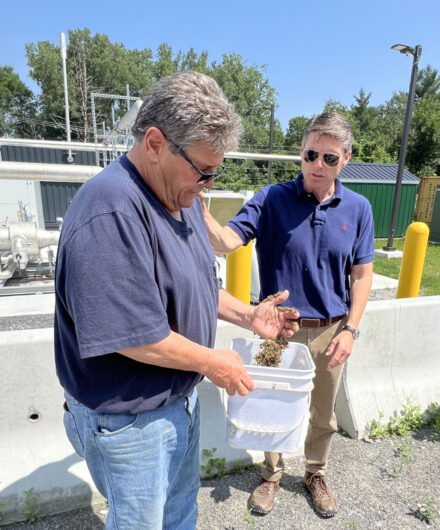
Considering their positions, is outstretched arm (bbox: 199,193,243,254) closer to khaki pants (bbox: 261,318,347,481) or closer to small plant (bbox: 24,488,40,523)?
khaki pants (bbox: 261,318,347,481)

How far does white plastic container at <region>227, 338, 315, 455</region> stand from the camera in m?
1.89

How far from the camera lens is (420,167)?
3184cm

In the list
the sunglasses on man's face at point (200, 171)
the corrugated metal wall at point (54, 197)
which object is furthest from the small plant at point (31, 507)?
the corrugated metal wall at point (54, 197)

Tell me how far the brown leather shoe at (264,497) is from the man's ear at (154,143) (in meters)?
2.24

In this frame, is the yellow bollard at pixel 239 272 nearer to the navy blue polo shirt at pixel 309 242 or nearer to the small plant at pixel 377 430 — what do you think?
the navy blue polo shirt at pixel 309 242

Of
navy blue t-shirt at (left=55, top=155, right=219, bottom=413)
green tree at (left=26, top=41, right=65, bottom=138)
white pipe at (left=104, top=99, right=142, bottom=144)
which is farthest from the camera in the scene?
green tree at (left=26, top=41, right=65, bottom=138)

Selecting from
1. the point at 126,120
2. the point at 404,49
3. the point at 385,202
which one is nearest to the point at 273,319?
the point at 126,120

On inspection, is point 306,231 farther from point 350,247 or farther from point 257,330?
point 257,330

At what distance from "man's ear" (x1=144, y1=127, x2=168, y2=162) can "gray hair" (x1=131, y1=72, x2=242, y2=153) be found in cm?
2

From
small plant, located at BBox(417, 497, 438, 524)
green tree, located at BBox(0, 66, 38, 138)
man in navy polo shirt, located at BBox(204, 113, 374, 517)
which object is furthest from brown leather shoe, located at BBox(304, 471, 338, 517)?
green tree, located at BBox(0, 66, 38, 138)

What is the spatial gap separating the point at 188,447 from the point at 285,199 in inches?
63.6

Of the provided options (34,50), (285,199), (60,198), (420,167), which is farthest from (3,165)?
(34,50)

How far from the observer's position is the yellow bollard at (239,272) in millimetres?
4176

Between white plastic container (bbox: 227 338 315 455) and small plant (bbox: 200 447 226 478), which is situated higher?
white plastic container (bbox: 227 338 315 455)
